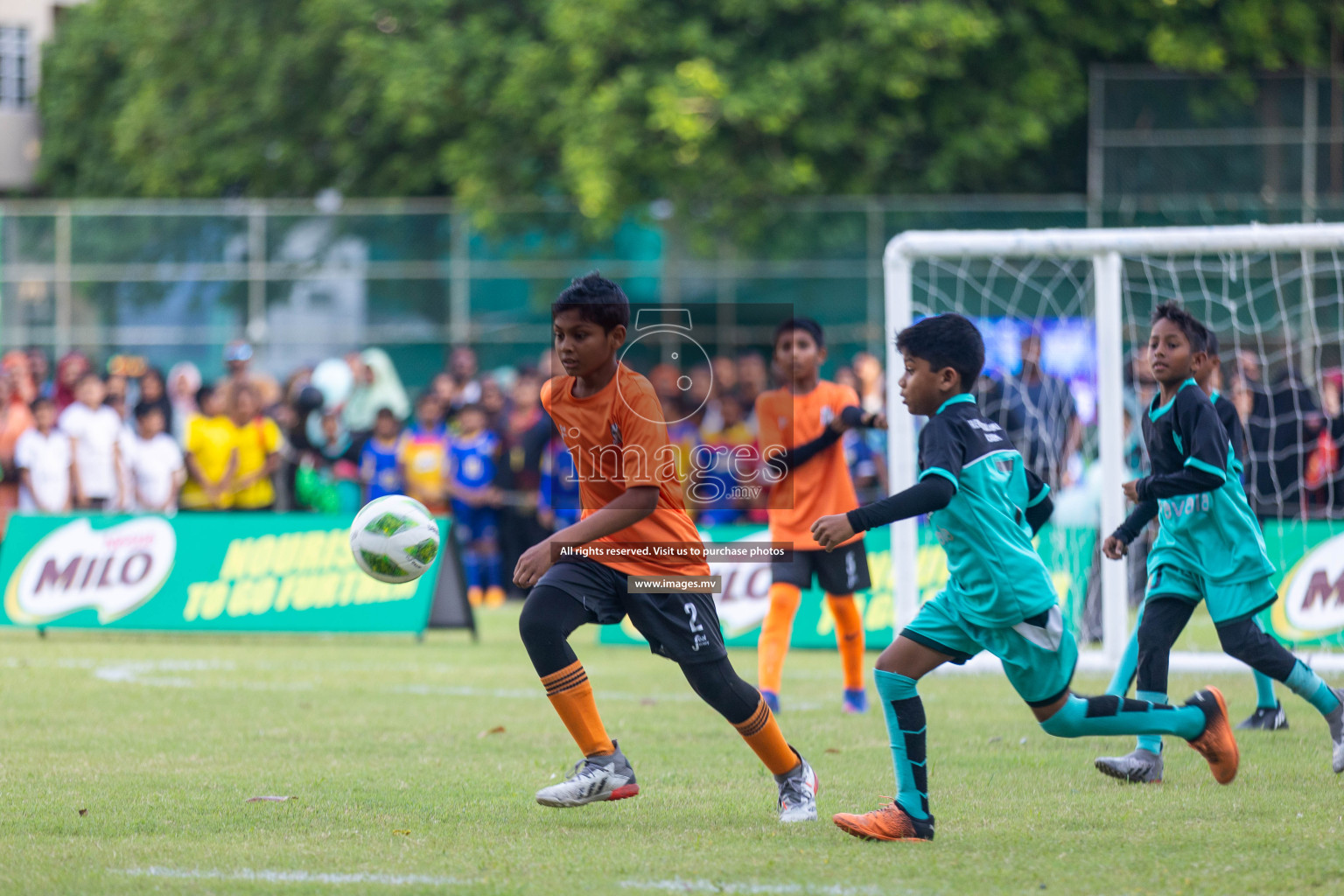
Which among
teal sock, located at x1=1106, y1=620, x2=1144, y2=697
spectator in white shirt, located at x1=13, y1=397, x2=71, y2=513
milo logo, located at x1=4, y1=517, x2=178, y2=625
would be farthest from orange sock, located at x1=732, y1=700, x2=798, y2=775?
spectator in white shirt, located at x1=13, y1=397, x2=71, y2=513

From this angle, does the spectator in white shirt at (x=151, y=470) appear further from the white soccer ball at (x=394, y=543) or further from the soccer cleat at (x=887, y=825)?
the soccer cleat at (x=887, y=825)

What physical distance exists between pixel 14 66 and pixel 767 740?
3802 centimetres

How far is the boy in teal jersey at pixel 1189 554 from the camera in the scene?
6602 mm

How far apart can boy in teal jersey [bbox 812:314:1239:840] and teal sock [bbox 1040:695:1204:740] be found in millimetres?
52

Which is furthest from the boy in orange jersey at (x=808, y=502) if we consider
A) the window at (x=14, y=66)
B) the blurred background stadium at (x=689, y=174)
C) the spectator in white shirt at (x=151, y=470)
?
the window at (x=14, y=66)

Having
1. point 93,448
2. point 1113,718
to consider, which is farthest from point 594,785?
point 93,448

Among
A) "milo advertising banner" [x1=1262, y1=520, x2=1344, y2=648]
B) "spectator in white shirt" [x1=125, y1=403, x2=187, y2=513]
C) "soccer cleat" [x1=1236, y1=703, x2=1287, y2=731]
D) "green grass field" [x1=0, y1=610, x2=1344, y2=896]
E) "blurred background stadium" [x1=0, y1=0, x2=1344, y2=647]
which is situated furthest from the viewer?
"blurred background stadium" [x1=0, y1=0, x2=1344, y2=647]

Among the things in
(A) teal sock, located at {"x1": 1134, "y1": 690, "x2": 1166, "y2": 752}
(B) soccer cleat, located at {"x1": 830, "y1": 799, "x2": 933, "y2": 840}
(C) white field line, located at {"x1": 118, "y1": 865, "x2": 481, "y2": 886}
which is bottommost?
(C) white field line, located at {"x1": 118, "y1": 865, "x2": 481, "y2": 886}

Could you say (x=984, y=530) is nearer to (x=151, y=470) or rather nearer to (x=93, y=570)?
(x=93, y=570)

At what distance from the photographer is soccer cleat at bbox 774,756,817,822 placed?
573 cm

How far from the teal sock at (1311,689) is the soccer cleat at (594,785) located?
9.70 ft

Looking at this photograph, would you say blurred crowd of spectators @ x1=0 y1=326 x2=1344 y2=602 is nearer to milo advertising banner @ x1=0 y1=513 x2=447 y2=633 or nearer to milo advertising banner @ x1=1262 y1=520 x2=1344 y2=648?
milo advertising banner @ x1=0 y1=513 x2=447 y2=633

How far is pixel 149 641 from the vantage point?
42.7 feet

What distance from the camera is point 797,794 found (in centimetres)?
577
